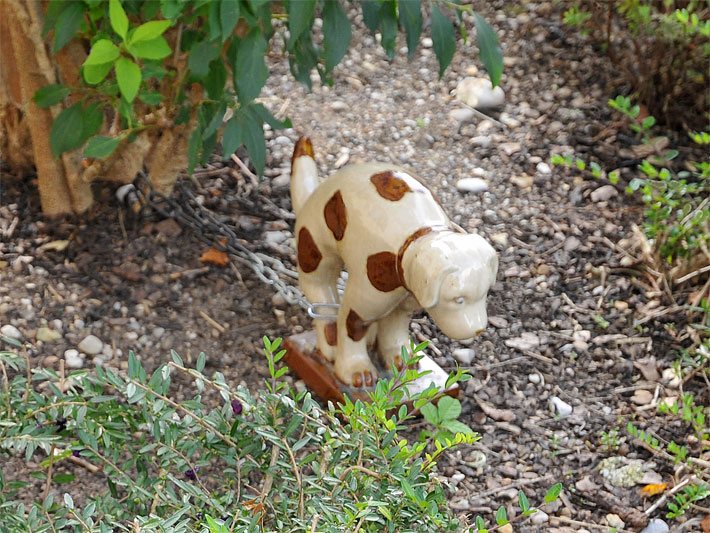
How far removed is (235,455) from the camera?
1757 millimetres

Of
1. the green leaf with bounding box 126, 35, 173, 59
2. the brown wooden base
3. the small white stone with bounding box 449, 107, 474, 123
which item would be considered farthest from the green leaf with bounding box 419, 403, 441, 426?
the small white stone with bounding box 449, 107, 474, 123

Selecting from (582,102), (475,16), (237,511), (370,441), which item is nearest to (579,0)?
(582,102)

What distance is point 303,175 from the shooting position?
2.41 metres

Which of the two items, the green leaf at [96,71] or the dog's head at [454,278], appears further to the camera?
the green leaf at [96,71]

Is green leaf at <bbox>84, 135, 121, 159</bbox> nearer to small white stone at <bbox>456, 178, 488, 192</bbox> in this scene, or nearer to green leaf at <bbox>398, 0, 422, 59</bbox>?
green leaf at <bbox>398, 0, 422, 59</bbox>

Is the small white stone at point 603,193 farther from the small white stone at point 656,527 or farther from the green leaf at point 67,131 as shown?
the green leaf at point 67,131

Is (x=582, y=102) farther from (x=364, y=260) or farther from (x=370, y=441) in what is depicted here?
(x=370, y=441)

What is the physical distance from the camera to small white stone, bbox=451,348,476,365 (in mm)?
2619

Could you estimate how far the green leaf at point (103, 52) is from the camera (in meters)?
2.05

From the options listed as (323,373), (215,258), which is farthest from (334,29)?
(215,258)

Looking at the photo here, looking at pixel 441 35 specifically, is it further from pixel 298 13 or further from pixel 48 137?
pixel 48 137

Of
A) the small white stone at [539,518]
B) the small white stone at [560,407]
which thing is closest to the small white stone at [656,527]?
the small white stone at [539,518]

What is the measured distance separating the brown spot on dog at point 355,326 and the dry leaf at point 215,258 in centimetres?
62

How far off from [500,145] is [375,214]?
1.35 metres
